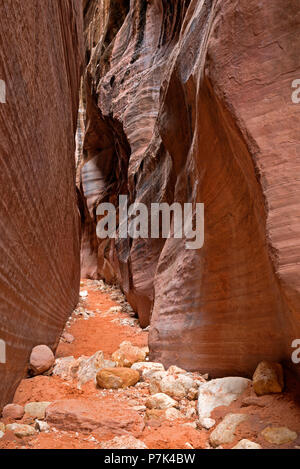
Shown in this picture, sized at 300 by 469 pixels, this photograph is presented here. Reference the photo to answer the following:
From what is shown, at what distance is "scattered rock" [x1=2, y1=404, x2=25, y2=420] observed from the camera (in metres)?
2.25

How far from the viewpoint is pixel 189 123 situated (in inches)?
144

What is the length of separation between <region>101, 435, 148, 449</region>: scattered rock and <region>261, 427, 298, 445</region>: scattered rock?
1.98ft

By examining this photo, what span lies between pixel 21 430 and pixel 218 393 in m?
1.22

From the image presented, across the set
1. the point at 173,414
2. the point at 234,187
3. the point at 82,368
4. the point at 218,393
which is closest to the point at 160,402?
the point at 173,414

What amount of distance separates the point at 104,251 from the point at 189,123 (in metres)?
9.30

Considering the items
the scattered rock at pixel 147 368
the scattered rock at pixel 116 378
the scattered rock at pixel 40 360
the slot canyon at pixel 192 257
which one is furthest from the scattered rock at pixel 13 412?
the scattered rock at pixel 147 368

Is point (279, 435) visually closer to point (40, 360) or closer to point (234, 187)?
point (234, 187)

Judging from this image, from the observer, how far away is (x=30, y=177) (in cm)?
294

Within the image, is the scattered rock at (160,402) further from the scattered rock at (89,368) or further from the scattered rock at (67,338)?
the scattered rock at (67,338)

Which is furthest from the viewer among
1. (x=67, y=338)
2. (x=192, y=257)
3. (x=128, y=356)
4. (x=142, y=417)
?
(x=67, y=338)

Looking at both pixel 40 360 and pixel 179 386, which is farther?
pixel 40 360

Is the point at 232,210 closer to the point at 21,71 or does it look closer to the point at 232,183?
the point at 232,183

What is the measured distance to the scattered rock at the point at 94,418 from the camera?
6.57 ft
